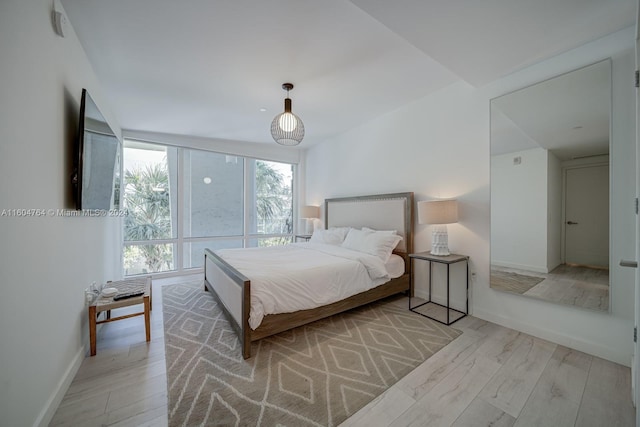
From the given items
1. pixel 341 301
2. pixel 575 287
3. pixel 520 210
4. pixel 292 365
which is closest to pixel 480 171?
pixel 520 210

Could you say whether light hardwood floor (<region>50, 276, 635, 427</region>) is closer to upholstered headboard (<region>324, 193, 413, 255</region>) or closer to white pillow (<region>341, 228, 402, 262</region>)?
white pillow (<region>341, 228, 402, 262</region>)

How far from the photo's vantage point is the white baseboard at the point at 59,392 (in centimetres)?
130

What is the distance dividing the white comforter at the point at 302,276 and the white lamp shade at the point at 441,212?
0.79 meters

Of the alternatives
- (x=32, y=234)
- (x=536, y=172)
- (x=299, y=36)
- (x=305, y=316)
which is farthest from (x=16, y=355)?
(x=536, y=172)

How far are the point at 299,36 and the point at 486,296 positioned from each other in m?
3.18

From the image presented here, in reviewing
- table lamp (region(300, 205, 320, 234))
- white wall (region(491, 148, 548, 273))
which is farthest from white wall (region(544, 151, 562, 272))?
table lamp (region(300, 205, 320, 234))

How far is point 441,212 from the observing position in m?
2.69

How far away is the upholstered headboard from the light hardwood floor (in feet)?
4.95

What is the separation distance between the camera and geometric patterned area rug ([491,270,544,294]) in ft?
7.73

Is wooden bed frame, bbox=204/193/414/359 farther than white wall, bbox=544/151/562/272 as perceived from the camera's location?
No

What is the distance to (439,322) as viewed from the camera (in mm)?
2557

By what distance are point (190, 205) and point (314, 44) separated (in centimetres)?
385

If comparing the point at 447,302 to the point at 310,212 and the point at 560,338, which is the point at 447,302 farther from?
the point at 310,212

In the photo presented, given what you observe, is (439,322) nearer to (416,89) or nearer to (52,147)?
(416,89)
